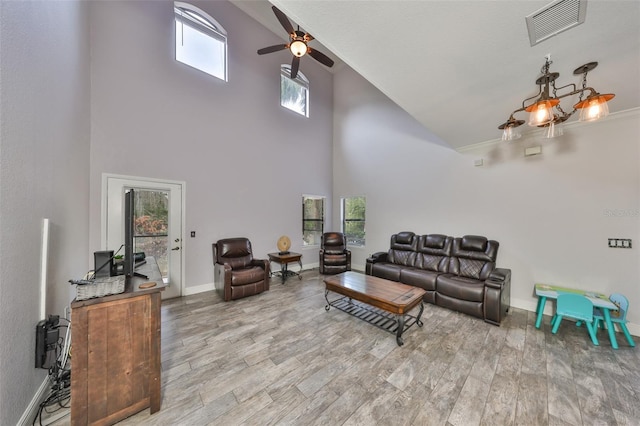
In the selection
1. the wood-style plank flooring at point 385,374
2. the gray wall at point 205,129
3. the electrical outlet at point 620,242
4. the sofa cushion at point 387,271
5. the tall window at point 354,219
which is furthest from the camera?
the tall window at point 354,219

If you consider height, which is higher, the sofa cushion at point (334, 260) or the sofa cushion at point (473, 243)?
the sofa cushion at point (473, 243)

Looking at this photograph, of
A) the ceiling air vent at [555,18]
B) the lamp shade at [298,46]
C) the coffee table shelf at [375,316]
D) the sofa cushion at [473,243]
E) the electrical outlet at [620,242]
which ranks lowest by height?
the coffee table shelf at [375,316]

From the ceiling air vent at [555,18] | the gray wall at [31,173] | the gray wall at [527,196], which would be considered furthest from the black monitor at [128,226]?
the gray wall at [527,196]

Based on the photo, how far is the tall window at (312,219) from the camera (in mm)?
5785

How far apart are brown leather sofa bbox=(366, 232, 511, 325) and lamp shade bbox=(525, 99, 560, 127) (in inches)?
80.9

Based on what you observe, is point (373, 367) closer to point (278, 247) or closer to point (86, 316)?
point (86, 316)

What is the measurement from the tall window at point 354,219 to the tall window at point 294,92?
8.71 ft

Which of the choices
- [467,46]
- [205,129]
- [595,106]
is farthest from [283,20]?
[595,106]

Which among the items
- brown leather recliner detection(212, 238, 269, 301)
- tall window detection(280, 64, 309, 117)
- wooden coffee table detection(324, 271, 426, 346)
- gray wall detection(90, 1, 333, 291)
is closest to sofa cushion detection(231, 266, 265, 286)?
brown leather recliner detection(212, 238, 269, 301)

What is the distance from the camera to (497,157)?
12.1ft

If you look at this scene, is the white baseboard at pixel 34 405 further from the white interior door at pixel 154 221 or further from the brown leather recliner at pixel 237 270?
the brown leather recliner at pixel 237 270

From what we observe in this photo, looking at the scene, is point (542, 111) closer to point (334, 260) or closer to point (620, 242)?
point (620, 242)

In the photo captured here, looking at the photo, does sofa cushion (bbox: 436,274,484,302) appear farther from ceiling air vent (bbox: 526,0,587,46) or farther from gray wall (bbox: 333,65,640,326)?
ceiling air vent (bbox: 526,0,587,46)

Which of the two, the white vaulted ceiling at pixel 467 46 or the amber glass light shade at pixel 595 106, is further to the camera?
the amber glass light shade at pixel 595 106
